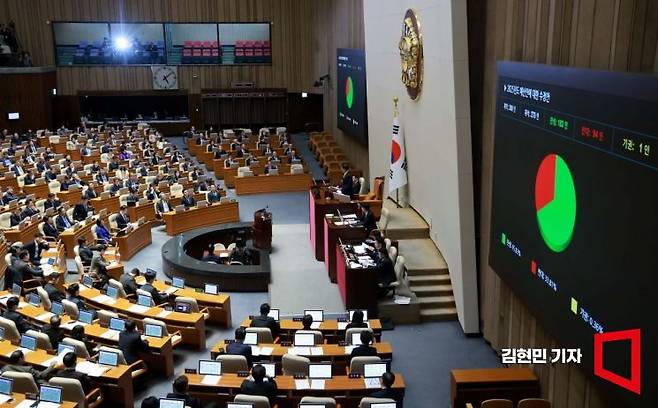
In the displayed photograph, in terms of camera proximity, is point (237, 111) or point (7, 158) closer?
point (7, 158)

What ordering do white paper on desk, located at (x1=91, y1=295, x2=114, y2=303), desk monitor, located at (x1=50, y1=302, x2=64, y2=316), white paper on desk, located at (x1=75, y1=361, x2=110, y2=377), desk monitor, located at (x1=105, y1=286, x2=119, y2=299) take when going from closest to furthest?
white paper on desk, located at (x1=75, y1=361, x2=110, y2=377) → desk monitor, located at (x1=50, y1=302, x2=64, y2=316) → white paper on desk, located at (x1=91, y1=295, x2=114, y2=303) → desk monitor, located at (x1=105, y1=286, x2=119, y2=299)

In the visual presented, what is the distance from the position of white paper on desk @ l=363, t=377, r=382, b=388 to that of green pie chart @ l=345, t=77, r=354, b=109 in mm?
14956

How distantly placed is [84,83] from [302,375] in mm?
26557

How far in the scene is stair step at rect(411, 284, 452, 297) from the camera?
38.7ft

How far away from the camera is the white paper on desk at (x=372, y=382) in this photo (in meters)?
7.85

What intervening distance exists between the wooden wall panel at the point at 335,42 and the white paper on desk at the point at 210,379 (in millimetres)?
10859

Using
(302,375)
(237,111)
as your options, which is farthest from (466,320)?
(237,111)

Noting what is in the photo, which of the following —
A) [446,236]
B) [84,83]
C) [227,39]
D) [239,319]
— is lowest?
[239,319]

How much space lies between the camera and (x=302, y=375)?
322 inches

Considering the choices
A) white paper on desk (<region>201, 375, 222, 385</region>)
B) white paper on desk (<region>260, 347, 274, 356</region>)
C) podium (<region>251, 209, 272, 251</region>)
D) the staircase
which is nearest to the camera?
white paper on desk (<region>201, 375, 222, 385</region>)

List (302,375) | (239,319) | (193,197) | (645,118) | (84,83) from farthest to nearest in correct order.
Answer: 1. (84,83)
2. (193,197)
3. (239,319)
4. (302,375)
5. (645,118)

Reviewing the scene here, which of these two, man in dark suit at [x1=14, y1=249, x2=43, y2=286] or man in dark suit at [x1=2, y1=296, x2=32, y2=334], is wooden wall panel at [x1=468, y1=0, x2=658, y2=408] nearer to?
man in dark suit at [x1=2, y1=296, x2=32, y2=334]

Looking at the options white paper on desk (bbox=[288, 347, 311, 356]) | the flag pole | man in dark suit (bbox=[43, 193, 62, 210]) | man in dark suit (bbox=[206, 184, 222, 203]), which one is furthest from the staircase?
man in dark suit (bbox=[43, 193, 62, 210])

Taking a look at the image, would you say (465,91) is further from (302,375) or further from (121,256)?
(121,256)
